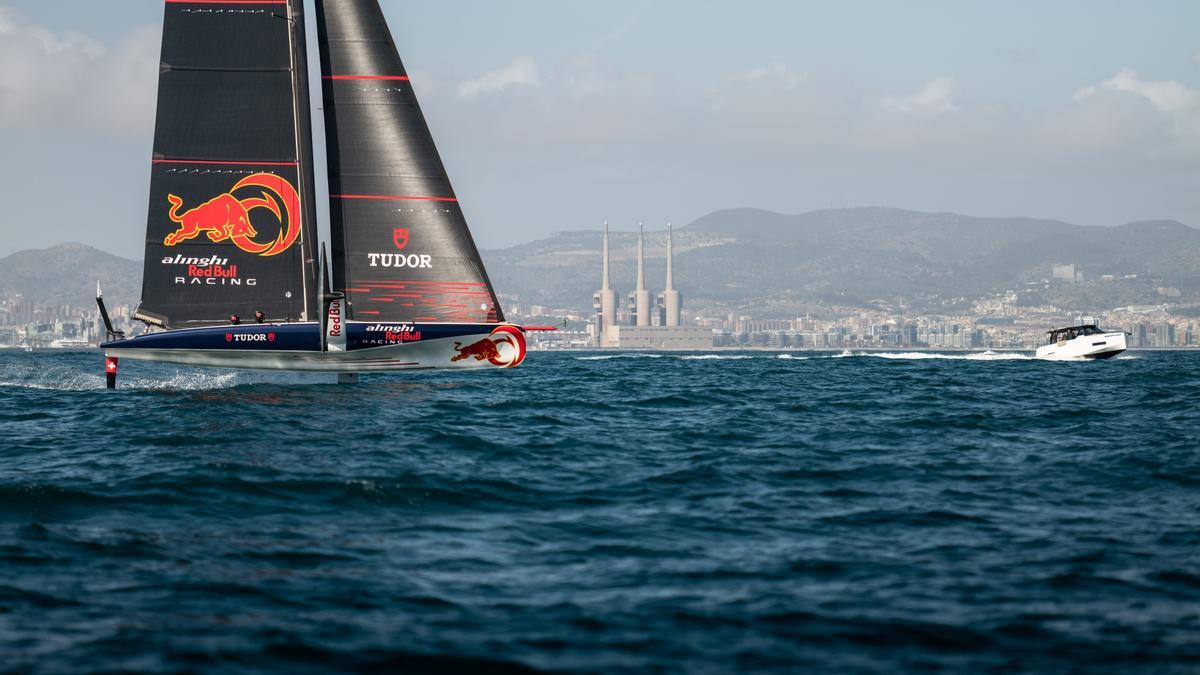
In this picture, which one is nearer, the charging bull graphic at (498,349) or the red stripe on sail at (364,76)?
the red stripe on sail at (364,76)

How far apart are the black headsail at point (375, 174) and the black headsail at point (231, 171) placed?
869mm

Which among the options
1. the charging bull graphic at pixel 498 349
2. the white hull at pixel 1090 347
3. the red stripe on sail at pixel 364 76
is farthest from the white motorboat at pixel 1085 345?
the red stripe on sail at pixel 364 76

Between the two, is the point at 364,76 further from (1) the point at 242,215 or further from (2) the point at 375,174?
(1) the point at 242,215

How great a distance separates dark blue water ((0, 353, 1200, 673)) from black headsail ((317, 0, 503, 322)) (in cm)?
831

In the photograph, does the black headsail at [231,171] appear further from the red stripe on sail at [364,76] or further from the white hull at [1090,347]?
the white hull at [1090,347]

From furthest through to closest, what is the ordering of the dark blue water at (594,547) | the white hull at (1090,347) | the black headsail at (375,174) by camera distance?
the white hull at (1090,347) → the black headsail at (375,174) → the dark blue water at (594,547)

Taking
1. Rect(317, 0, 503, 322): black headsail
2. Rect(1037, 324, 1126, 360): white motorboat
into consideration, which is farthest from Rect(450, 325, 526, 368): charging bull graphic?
Rect(1037, 324, 1126, 360): white motorboat

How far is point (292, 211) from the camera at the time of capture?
103ft

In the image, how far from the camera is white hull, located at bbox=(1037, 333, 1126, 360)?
78875 millimetres

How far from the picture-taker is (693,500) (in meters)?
14.5

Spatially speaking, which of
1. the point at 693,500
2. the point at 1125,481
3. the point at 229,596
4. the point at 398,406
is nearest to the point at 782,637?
the point at 229,596

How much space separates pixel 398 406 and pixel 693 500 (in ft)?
45.6

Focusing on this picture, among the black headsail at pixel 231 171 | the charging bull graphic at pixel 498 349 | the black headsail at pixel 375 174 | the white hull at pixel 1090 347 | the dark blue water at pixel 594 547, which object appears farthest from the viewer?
the white hull at pixel 1090 347

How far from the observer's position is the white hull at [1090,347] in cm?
7888
